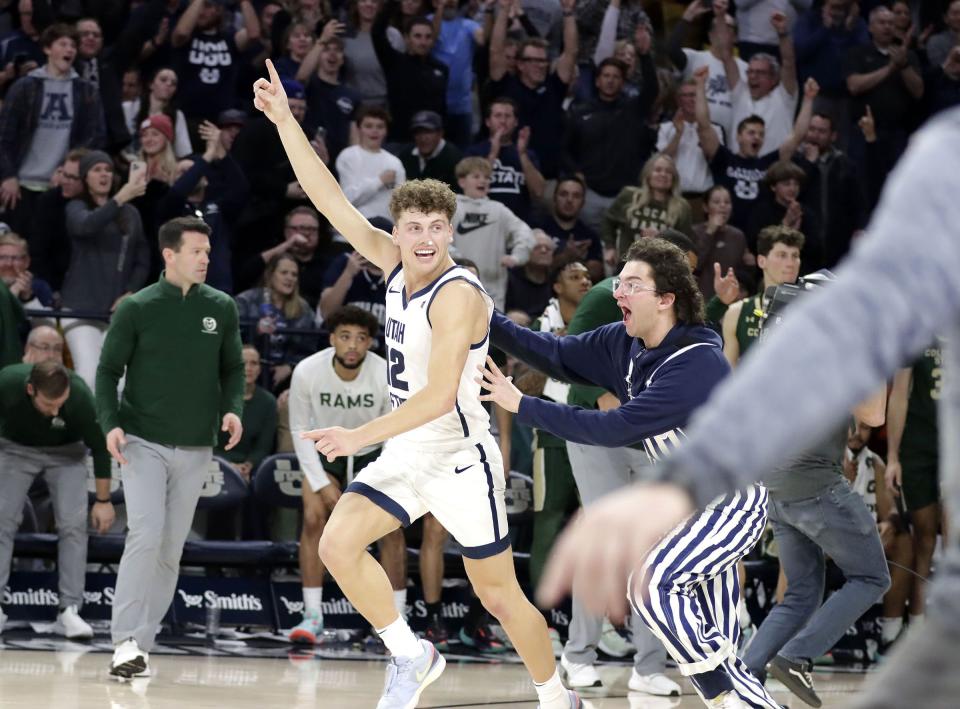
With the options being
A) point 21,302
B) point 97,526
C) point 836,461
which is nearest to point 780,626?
point 836,461

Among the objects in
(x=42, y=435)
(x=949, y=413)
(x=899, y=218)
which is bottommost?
(x=42, y=435)

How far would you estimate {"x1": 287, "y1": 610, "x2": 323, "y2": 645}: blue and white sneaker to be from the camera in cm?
902

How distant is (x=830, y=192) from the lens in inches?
502

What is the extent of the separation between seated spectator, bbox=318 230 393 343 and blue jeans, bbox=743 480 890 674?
4793 millimetres

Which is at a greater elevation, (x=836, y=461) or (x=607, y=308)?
(x=607, y=308)

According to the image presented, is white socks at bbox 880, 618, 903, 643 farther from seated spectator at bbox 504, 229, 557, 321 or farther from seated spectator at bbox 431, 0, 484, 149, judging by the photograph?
seated spectator at bbox 431, 0, 484, 149

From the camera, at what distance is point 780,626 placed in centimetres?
661

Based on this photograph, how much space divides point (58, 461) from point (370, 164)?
365cm

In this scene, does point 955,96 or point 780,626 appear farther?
point 955,96

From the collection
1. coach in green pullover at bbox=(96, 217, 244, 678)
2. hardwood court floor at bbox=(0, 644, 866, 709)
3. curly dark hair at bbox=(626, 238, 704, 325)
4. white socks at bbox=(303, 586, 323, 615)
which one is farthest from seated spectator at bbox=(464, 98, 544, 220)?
curly dark hair at bbox=(626, 238, 704, 325)

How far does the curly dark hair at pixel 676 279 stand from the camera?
5352 mm

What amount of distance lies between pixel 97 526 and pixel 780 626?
4.47 meters

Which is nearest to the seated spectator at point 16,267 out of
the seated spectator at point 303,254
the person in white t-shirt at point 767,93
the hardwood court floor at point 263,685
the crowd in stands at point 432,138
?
the crowd in stands at point 432,138

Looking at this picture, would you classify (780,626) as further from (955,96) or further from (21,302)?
(955,96)
